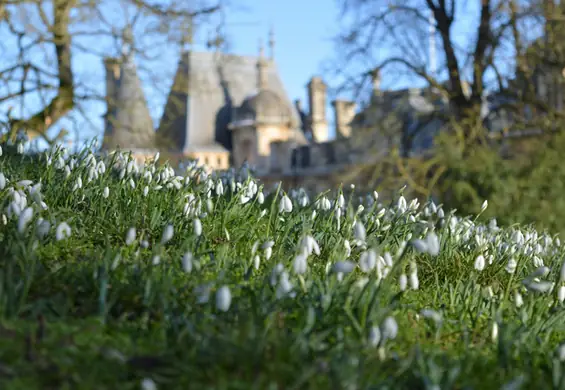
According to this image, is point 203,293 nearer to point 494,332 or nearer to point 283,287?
point 283,287

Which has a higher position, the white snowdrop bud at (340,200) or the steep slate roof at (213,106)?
the steep slate roof at (213,106)

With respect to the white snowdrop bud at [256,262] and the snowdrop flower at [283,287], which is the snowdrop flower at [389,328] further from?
the white snowdrop bud at [256,262]

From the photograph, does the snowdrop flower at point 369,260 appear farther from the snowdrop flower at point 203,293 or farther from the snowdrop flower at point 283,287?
the snowdrop flower at point 203,293

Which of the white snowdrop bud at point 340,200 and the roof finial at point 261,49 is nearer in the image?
the white snowdrop bud at point 340,200

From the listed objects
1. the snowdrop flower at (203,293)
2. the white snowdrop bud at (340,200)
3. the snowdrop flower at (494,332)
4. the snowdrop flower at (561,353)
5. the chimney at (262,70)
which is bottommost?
the snowdrop flower at (561,353)

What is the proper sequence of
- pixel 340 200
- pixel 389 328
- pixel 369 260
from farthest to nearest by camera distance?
pixel 340 200 → pixel 369 260 → pixel 389 328

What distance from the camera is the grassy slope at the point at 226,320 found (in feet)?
8.75

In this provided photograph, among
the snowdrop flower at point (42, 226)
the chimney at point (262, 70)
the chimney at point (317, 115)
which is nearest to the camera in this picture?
the snowdrop flower at point (42, 226)

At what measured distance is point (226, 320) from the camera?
321 cm

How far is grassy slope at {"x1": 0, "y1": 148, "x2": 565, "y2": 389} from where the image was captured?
2.67 m

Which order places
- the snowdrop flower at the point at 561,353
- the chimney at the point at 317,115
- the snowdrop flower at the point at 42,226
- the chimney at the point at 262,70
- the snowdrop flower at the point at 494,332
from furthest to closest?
the chimney at the point at 317,115 → the chimney at the point at 262,70 → the snowdrop flower at the point at 42,226 → the snowdrop flower at the point at 494,332 → the snowdrop flower at the point at 561,353

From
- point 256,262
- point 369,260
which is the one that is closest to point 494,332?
point 369,260

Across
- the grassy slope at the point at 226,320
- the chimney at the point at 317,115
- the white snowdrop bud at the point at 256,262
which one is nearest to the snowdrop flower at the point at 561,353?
the grassy slope at the point at 226,320

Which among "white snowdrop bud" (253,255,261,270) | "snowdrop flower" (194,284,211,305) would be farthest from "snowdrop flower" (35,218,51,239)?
"white snowdrop bud" (253,255,261,270)
